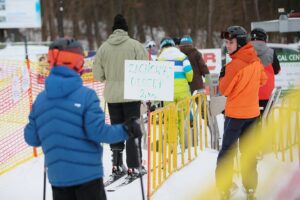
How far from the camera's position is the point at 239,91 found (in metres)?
4.98

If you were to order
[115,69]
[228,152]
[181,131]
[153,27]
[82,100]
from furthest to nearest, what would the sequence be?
[153,27], [181,131], [115,69], [228,152], [82,100]

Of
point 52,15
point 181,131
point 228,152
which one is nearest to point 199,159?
point 181,131

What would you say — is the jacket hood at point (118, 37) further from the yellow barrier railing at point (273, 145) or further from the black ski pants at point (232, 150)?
the yellow barrier railing at point (273, 145)

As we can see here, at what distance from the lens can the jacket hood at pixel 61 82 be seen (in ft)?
11.0

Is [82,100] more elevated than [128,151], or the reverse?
[82,100]

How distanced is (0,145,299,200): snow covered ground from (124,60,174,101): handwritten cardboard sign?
1.15 meters

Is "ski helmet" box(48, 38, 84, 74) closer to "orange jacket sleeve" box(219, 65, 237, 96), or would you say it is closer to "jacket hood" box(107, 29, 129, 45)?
"orange jacket sleeve" box(219, 65, 237, 96)

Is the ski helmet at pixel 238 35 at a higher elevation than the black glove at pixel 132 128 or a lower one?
higher

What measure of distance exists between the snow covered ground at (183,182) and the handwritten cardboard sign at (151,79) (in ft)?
3.77

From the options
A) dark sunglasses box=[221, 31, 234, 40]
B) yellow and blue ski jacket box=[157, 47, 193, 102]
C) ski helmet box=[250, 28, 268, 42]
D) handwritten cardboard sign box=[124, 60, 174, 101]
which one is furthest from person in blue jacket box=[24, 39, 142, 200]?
yellow and blue ski jacket box=[157, 47, 193, 102]

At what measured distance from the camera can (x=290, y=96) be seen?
267 inches

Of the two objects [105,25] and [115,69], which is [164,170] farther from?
[105,25]

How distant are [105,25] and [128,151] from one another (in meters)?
34.4

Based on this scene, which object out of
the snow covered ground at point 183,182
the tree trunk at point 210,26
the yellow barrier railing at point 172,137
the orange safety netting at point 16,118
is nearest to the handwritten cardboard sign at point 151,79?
the yellow barrier railing at point 172,137
